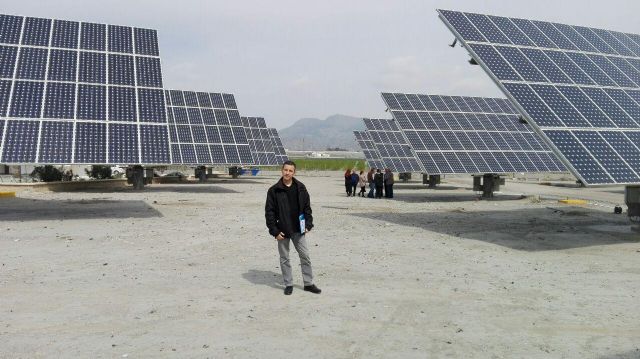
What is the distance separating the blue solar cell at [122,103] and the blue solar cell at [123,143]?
39 cm

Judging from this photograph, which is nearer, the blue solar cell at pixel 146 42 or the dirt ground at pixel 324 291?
the dirt ground at pixel 324 291

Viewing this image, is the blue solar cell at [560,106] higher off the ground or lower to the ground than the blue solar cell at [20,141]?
higher

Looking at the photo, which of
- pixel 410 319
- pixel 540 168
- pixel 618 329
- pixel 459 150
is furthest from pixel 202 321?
pixel 540 168

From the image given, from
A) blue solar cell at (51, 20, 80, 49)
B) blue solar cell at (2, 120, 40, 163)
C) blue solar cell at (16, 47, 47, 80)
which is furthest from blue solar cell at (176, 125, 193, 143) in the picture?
blue solar cell at (2, 120, 40, 163)

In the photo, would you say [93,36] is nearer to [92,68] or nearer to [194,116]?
[92,68]

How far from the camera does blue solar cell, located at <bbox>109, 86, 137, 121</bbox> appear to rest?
17.0 m

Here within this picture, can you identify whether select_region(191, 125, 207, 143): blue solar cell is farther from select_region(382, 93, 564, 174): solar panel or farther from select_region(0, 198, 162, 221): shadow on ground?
select_region(382, 93, 564, 174): solar panel

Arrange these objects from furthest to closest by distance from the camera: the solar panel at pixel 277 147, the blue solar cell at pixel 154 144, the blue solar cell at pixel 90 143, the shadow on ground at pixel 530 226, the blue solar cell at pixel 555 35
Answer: the solar panel at pixel 277 147 → the blue solar cell at pixel 555 35 → the blue solar cell at pixel 154 144 → the blue solar cell at pixel 90 143 → the shadow on ground at pixel 530 226

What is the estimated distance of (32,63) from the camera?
691 inches

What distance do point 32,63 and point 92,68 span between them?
1.81m

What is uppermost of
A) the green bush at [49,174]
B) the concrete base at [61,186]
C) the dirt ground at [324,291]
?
the green bush at [49,174]

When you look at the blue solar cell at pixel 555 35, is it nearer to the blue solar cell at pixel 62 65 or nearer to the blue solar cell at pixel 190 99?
the blue solar cell at pixel 62 65

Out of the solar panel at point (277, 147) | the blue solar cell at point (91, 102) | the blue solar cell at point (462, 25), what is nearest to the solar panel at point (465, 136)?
the blue solar cell at point (462, 25)

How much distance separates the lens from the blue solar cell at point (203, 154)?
31777 millimetres
